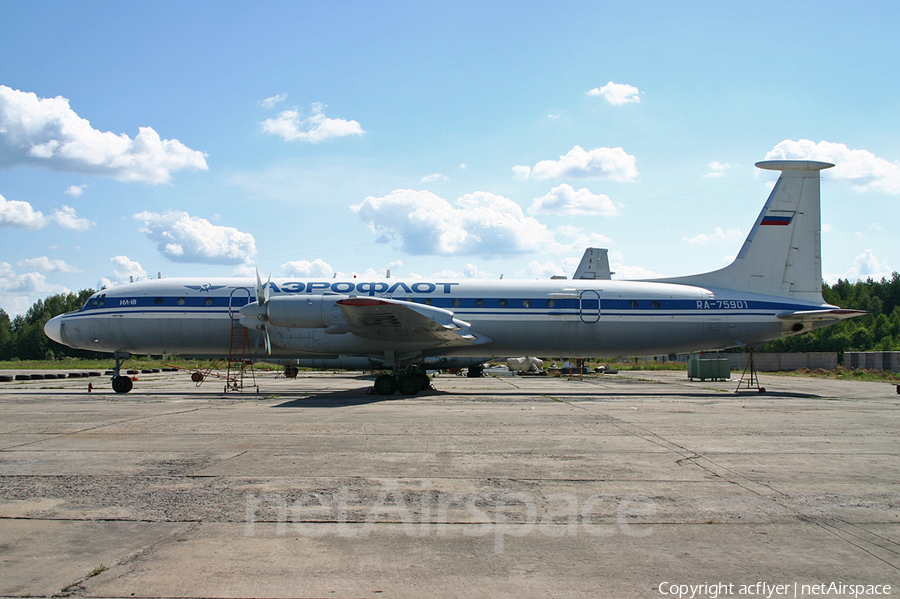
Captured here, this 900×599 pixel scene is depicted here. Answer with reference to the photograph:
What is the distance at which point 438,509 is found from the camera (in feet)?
19.3

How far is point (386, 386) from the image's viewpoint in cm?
2000

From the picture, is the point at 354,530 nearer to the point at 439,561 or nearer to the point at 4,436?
the point at 439,561

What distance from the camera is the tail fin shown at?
890 inches

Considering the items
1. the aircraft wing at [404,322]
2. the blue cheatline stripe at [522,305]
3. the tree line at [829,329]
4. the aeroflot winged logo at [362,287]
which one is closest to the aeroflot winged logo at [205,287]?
the blue cheatline stripe at [522,305]

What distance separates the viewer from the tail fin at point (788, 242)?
890 inches

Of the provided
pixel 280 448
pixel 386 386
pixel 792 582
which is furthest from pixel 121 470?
pixel 386 386

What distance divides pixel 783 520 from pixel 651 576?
211 centimetres

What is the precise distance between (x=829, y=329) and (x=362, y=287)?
71.5 meters

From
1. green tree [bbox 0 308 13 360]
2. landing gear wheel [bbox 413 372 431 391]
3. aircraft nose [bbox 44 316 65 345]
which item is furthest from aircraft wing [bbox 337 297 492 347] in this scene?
green tree [bbox 0 308 13 360]

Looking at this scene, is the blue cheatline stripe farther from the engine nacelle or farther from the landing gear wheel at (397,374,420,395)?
the landing gear wheel at (397,374,420,395)

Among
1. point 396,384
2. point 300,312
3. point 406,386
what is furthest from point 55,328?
point 406,386

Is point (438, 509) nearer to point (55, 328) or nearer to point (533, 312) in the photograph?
point (533, 312)

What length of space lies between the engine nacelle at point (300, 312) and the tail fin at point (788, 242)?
14369mm

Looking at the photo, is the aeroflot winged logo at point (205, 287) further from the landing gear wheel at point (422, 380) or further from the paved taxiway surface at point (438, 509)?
the paved taxiway surface at point (438, 509)
